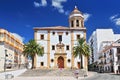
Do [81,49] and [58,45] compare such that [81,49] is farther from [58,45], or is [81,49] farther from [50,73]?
[50,73]

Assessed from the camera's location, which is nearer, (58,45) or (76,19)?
(58,45)

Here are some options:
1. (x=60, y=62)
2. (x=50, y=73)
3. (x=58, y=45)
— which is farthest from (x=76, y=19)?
(x=50, y=73)

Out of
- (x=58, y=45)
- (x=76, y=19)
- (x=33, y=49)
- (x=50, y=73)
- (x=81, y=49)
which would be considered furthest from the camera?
A: (x=76, y=19)

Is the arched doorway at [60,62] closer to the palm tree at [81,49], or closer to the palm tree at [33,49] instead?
the palm tree at [81,49]

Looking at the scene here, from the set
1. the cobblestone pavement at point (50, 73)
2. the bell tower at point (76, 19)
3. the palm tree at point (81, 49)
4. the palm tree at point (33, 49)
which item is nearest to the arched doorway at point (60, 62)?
the palm tree at point (81, 49)

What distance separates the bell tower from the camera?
6562 centimetres

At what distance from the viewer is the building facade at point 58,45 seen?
62.8 metres

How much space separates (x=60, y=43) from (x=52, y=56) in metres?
3.86

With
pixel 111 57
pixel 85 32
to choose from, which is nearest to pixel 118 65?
pixel 111 57

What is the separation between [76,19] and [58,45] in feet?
27.9

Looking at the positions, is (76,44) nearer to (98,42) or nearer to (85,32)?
(85,32)

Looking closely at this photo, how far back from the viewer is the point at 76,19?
6575 centimetres

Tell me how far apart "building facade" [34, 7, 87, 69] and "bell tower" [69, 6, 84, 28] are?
947mm

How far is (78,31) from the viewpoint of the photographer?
6450 centimetres
